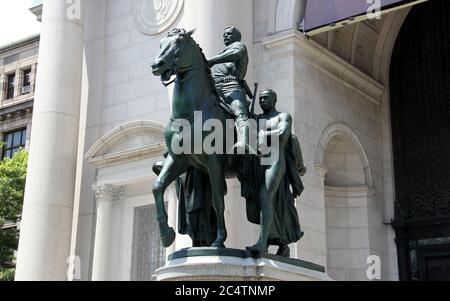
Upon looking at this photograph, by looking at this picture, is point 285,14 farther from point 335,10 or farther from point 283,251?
point 283,251

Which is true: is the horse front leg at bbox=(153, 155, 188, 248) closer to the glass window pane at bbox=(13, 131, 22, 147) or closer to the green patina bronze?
the green patina bronze

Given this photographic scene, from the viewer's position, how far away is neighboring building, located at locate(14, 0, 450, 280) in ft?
58.9

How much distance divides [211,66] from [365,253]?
10.7 meters

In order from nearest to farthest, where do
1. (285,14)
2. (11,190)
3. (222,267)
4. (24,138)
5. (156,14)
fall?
(222,267) < (285,14) < (156,14) < (11,190) < (24,138)

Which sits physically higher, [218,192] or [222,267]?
[218,192]

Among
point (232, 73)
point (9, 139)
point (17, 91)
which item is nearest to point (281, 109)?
point (232, 73)

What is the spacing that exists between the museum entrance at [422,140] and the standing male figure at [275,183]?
1058cm

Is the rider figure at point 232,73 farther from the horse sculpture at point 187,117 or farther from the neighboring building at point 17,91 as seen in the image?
the neighboring building at point 17,91

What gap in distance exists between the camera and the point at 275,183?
9430 mm

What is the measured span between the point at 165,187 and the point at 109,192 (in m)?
10.2

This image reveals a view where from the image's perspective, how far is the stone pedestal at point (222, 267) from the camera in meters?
8.62

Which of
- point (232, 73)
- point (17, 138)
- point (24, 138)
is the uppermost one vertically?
point (17, 138)

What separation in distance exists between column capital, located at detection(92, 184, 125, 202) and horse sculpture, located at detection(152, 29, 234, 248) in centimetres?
1000

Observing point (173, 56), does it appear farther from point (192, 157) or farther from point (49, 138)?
point (49, 138)
